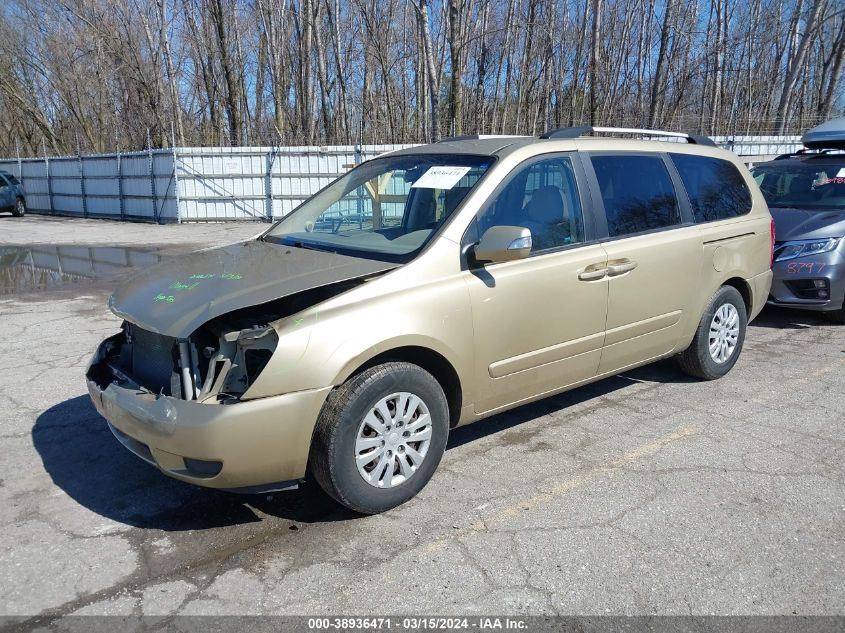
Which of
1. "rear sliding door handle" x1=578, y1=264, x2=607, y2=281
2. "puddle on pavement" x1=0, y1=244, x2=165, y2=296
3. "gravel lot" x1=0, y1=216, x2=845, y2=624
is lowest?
"gravel lot" x1=0, y1=216, x2=845, y2=624

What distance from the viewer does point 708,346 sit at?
528 cm

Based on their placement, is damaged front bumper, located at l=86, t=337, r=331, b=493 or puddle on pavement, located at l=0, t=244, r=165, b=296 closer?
damaged front bumper, located at l=86, t=337, r=331, b=493

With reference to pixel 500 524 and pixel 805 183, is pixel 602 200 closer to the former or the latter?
pixel 500 524

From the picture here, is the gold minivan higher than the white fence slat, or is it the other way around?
the white fence slat

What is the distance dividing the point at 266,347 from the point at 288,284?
363mm

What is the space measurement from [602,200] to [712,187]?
1.44 metres

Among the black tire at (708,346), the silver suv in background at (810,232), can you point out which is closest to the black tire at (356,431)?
the black tire at (708,346)

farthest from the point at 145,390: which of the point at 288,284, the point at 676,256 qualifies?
the point at 676,256

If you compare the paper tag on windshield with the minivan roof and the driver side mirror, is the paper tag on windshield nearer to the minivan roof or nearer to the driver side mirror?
the minivan roof

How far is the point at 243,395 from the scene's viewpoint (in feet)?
9.75

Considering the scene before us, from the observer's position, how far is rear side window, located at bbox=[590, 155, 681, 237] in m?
4.44

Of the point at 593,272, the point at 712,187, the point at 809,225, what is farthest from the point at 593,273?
the point at 809,225

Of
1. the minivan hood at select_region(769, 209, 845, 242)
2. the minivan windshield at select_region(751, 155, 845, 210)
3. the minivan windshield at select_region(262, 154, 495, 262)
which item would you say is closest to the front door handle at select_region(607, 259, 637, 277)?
the minivan windshield at select_region(262, 154, 495, 262)

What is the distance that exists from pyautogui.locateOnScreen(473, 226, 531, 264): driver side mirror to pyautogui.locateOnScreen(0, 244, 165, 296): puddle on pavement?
836cm
